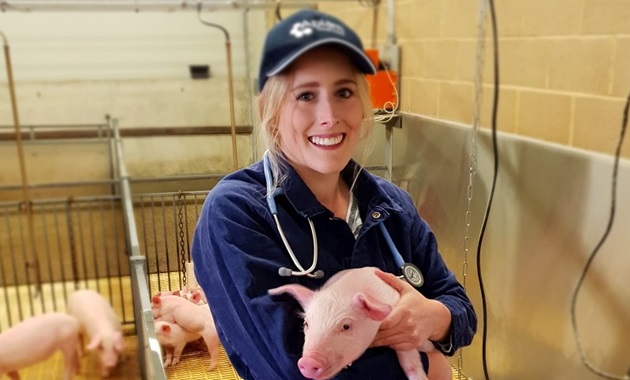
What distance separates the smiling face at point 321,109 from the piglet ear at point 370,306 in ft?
0.46

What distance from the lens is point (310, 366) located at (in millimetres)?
577

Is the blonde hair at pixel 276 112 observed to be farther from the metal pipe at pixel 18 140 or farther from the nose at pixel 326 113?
the metal pipe at pixel 18 140

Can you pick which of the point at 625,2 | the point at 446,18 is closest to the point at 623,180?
the point at 625,2

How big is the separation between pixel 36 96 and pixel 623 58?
2.14ft

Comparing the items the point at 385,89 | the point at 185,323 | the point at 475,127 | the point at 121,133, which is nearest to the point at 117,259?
the point at 121,133

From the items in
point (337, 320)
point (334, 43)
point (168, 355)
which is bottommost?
point (168, 355)

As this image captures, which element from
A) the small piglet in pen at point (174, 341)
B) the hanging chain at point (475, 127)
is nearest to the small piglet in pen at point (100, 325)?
the small piglet in pen at point (174, 341)

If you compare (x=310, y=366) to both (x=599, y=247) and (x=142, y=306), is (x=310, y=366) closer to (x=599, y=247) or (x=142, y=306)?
(x=142, y=306)

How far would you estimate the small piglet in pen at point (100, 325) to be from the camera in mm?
687

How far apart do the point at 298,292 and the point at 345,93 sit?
21cm

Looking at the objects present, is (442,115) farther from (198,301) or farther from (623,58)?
(198,301)

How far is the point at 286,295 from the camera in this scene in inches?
24.0

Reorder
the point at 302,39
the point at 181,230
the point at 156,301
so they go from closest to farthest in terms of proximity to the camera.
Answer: the point at 302,39, the point at 181,230, the point at 156,301

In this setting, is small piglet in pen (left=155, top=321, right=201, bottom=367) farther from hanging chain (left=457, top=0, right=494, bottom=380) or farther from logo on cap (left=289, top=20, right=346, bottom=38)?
logo on cap (left=289, top=20, right=346, bottom=38)
